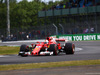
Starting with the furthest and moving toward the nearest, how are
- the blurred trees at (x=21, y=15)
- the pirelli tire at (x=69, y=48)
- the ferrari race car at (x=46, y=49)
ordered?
the blurred trees at (x=21, y=15), the pirelli tire at (x=69, y=48), the ferrari race car at (x=46, y=49)

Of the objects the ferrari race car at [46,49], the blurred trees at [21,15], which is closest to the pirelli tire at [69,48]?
the ferrari race car at [46,49]

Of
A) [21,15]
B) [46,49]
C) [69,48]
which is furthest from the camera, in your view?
[21,15]

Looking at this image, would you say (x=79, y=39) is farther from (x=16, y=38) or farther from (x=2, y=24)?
(x=2, y=24)

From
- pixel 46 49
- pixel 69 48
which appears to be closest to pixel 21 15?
pixel 69 48

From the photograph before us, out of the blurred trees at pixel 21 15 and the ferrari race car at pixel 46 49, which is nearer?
the ferrari race car at pixel 46 49

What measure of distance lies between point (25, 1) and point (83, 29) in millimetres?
44828

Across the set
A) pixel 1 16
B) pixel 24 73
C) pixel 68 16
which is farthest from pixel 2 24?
pixel 24 73

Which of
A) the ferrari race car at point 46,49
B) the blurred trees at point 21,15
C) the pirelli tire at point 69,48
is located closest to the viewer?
the ferrari race car at point 46,49

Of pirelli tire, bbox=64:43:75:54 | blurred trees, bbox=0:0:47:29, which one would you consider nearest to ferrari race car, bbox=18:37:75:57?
pirelli tire, bbox=64:43:75:54

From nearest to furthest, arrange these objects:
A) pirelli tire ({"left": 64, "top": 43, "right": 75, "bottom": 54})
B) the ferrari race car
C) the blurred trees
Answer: the ferrari race car < pirelli tire ({"left": 64, "top": 43, "right": 75, "bottom": 54}) < the blurred trees

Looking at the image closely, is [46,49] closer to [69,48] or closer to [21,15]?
[69,48]

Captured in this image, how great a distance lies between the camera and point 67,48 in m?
18.8

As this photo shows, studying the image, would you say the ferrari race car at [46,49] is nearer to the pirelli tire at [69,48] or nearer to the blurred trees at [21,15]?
the pirelli tire at [69,48]

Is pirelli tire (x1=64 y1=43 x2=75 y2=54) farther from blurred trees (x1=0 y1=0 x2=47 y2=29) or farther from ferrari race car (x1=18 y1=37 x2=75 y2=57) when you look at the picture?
blurred trees (x1=0 y1=0 x2=47 y2=29)
